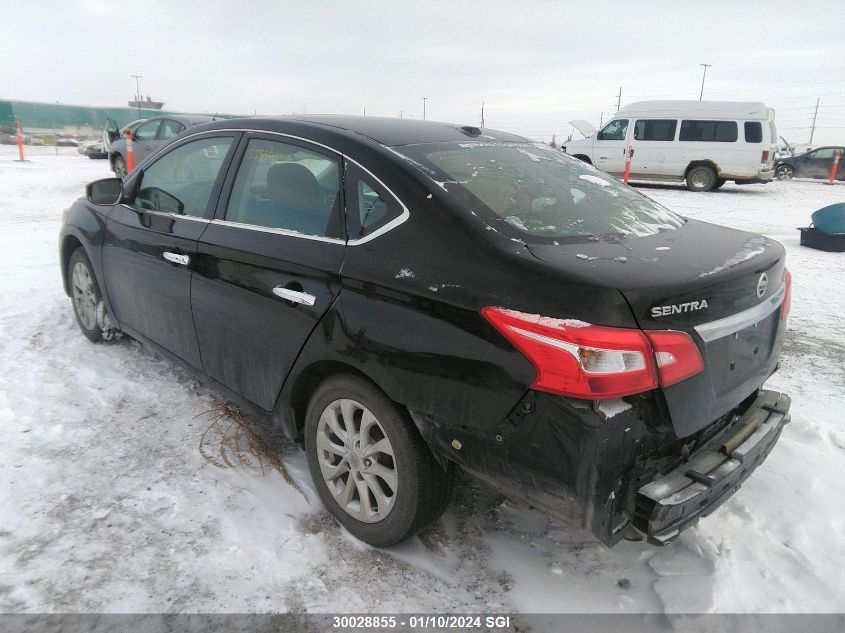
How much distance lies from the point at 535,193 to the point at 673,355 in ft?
3.17

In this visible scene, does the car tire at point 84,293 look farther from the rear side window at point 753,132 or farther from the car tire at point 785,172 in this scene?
the car tire at point 785,172

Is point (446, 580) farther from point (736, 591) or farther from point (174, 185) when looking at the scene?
point (174, 185)

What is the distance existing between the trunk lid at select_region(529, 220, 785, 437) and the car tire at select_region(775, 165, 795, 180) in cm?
2248

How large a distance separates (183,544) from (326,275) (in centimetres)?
122

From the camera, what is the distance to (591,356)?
5.49ft

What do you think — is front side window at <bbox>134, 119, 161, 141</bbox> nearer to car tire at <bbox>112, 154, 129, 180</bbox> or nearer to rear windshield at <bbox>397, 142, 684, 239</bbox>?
car tire at <bbox>112, 154, 129, 180</bbox>

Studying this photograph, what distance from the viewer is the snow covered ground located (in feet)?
6.98

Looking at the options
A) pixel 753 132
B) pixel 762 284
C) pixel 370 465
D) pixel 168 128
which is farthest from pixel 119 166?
pixel 753 132

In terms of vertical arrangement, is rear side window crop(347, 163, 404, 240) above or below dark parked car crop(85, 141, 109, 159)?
above

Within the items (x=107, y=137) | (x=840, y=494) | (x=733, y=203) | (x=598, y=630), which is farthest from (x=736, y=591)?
(x=107, y=137)

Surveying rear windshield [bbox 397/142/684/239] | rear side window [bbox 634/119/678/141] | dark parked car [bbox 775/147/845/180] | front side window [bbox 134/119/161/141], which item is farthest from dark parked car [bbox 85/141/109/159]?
dark parked car [bbox 775/147/845/180]

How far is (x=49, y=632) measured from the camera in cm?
194

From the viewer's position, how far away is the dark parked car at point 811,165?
19969 mm

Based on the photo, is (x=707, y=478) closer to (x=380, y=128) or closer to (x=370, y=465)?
(x=370, y=465)
